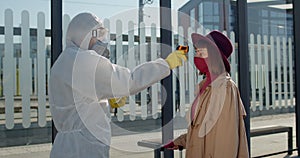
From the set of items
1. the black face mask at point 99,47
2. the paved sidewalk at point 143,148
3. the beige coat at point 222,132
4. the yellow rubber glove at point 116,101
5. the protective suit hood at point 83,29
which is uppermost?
the protective suit hood at point 83,29

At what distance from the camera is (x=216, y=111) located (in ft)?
8.70

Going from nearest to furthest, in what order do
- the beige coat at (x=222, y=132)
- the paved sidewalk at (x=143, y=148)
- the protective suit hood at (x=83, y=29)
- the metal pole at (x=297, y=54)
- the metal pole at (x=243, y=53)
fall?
the protective suit hood at (x=83, y=29) < the beige coat at (x=222, y=132) < the paved sidewalk at (x=143, y=148) < the metal pole at (x=243, y=53) < the metal pole at (x=297, y=54)

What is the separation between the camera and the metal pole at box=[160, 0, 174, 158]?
149 inches

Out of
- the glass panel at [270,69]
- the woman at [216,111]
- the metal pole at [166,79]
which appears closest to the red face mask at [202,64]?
the woman at [216,111]

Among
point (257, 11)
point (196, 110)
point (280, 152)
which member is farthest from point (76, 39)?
point (280, 152)

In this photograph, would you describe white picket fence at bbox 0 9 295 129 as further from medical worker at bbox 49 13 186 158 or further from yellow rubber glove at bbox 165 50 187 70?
yellow rubber glove at bbox 165 50 187 70

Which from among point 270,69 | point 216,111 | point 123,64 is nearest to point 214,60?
point 216,111

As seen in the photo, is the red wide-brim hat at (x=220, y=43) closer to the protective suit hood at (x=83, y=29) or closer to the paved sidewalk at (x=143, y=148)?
the protective suit hood at (x=83, y=29)

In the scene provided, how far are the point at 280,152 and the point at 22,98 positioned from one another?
144 inches

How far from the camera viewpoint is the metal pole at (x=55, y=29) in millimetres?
3188

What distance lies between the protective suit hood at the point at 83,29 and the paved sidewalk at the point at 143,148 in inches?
32.8

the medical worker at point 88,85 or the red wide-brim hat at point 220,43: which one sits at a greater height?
the red wide-brim hat at point 220,43

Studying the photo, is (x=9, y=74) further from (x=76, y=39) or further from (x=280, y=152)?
(x=280, y=152)

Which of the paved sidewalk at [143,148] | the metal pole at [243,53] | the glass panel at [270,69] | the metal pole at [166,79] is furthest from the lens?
the glass panel at [270,69]
